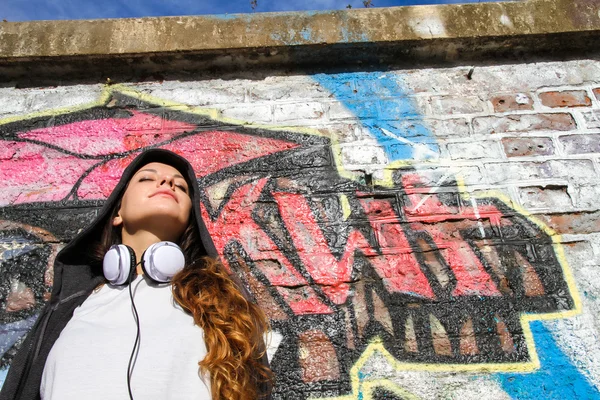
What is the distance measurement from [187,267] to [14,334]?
859 millimetres

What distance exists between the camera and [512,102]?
6.93ft

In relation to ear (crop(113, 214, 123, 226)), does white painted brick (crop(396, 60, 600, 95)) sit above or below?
above

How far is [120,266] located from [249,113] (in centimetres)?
105

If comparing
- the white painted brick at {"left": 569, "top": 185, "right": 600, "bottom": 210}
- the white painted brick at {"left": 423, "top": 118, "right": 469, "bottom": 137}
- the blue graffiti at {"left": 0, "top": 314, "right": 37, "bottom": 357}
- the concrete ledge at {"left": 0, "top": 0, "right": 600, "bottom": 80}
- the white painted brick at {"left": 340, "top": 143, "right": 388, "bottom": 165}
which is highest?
the concrete ledge at {"left": 0, "top": 0, "right": 600, "bottom": 80}

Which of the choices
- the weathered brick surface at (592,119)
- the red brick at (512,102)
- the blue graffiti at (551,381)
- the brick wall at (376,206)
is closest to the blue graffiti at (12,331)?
the brick wall at (376,206)

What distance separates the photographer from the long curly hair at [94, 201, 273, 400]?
3.88 ft

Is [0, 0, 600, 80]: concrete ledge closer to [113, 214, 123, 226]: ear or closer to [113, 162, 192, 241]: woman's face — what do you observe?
[113, 162, 192, 241]: woman's face

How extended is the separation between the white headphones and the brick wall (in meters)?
0.44

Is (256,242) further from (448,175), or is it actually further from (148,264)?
(448,175)

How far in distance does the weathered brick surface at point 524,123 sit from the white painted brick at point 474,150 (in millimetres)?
76

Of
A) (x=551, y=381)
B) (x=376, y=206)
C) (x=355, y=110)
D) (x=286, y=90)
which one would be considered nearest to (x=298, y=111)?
(x=286, y=90)

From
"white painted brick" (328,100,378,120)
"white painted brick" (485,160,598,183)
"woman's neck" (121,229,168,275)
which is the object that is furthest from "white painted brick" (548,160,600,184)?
"woman's neck" (121,229,168,275)

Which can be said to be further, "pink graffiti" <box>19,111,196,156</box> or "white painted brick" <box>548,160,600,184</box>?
"pink graffiti" <box>19,111,196,156</box>

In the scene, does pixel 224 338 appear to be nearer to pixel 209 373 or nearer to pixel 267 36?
pixel 209 373
